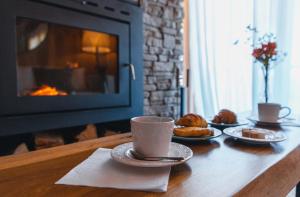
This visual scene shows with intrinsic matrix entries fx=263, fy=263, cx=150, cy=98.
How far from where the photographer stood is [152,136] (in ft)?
1.55

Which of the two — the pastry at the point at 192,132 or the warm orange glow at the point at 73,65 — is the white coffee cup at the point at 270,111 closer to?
the pastry at the point at 192,132

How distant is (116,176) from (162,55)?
1626mm

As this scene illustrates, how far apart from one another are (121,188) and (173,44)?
5.95 feet

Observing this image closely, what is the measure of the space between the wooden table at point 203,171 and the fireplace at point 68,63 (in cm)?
65

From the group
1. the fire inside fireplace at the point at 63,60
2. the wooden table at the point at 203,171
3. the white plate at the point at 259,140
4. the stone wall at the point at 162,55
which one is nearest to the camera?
the wooden table at the point at 203,171

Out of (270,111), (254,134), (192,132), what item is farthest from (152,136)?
(270,111)

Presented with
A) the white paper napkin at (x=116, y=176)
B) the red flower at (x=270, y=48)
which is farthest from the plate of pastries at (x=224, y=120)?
the white paper napkin at (x=116, y=176)

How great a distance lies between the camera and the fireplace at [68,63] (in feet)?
3.73

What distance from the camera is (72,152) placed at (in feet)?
1.96

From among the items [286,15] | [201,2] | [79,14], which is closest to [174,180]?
[79,14]

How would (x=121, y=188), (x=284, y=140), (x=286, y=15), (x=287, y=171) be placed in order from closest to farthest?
(x=121, y=188)
(x=287, y=171)
(x=284, y=140)
(x=286, y=15)

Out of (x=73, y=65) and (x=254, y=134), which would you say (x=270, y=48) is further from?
(x=73, y=65)

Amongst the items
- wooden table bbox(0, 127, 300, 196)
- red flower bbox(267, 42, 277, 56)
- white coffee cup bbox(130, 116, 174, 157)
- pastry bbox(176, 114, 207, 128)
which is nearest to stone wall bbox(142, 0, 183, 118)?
red flower bbox(267, 42, 277, 56)

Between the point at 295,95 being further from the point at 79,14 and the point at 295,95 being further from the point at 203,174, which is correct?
the point at 203,174
